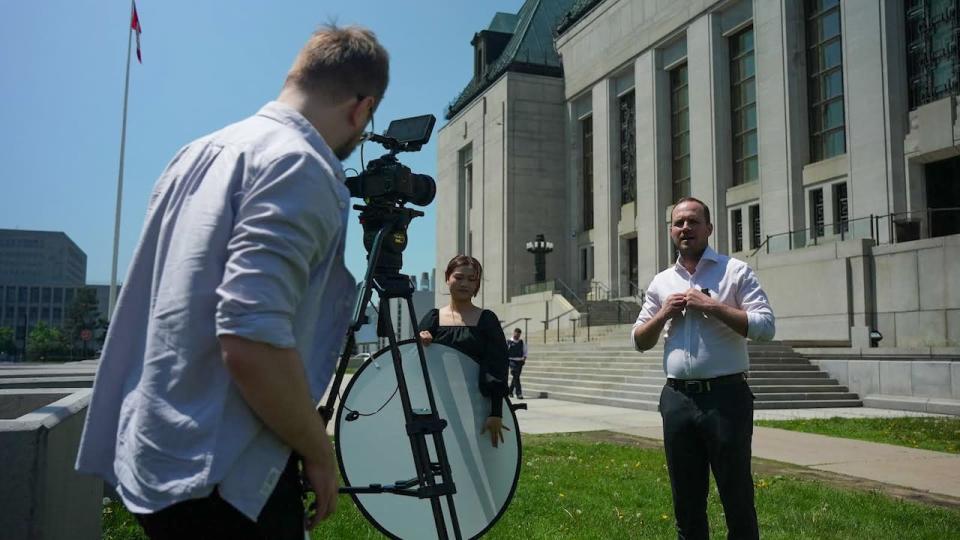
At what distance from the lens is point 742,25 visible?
115 ft

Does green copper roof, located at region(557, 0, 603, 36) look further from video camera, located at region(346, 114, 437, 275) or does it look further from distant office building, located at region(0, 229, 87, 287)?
distant office building, located at region(0, 229, 87, 287)

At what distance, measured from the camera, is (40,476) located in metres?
2.69

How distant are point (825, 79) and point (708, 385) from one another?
30.7 m

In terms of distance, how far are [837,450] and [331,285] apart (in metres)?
9.67

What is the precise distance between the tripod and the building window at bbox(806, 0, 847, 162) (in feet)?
99.8

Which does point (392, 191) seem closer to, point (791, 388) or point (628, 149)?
point (791, 388)

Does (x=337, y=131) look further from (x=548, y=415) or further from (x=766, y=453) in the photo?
(x=548, y=415)

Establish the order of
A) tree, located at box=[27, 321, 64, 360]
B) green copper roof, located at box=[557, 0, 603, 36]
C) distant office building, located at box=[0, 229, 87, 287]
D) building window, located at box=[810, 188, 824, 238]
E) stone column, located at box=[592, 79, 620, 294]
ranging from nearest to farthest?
building window, located at box=[810, 188, 824, 238] < stone column, located at box=[592, 79, 620, 294] < green copper roof, located at box=[557, 0, 603, 36] < tree, located at box=[27, 321, 64, 360] < distant office building, located at box=[0, 229, 87, 287]

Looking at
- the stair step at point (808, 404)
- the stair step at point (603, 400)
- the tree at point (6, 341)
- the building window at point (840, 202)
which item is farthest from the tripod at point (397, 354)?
the tree at point (6, 341)

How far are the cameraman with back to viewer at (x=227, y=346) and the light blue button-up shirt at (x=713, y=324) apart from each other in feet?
8.87


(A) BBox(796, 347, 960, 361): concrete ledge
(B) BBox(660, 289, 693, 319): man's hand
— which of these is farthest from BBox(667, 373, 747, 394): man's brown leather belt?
(A) BBox(796, 347, 960, 361): concrete ledge

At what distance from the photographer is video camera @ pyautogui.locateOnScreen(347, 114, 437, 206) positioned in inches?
125

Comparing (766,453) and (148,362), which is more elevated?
(148,362)

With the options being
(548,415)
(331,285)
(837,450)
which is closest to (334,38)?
(331,285)
